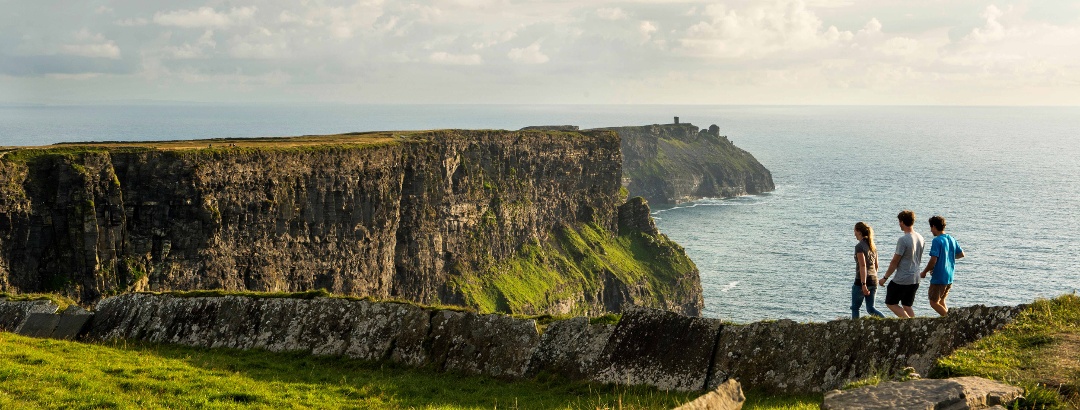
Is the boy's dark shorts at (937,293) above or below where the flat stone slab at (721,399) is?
below

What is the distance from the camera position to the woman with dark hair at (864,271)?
61.1 ft

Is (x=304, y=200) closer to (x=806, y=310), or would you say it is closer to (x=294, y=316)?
(x=294, y=316)

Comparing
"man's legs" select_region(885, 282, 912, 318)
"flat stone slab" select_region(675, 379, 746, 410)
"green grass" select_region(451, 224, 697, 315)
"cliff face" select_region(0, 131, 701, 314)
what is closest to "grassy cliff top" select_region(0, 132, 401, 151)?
"cliff face" select_region(0, 131, 701, 314)

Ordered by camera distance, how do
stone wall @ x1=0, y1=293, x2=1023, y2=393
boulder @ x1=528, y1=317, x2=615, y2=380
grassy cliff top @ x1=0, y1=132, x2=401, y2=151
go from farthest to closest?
1. grassy cliff top @ x1=0, y1=132, x2=401, y2=151
2. boulder @ x1=528, y1=317, x2=615, y2=380
3. stone wall @ x1=0, y1=293, x2=1023, y2=393

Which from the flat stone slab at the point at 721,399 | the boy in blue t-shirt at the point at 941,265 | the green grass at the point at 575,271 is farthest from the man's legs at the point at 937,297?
the green grass at the point at 575,271

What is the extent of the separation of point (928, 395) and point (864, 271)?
9681 mm

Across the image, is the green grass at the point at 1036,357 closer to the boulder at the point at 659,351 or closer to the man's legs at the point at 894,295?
the boulder at the point at 659,351

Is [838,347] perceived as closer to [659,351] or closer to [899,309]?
[659,351]

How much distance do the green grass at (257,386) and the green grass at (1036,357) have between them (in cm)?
402

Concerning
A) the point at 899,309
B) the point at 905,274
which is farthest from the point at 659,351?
the point at 905,274

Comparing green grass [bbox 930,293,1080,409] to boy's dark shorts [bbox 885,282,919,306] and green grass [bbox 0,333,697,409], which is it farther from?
boy's dark shorts [bbox 885,282,919,306]

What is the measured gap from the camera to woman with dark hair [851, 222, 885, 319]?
733 inches

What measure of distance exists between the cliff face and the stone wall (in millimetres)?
45642

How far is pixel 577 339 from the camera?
15102 mm
